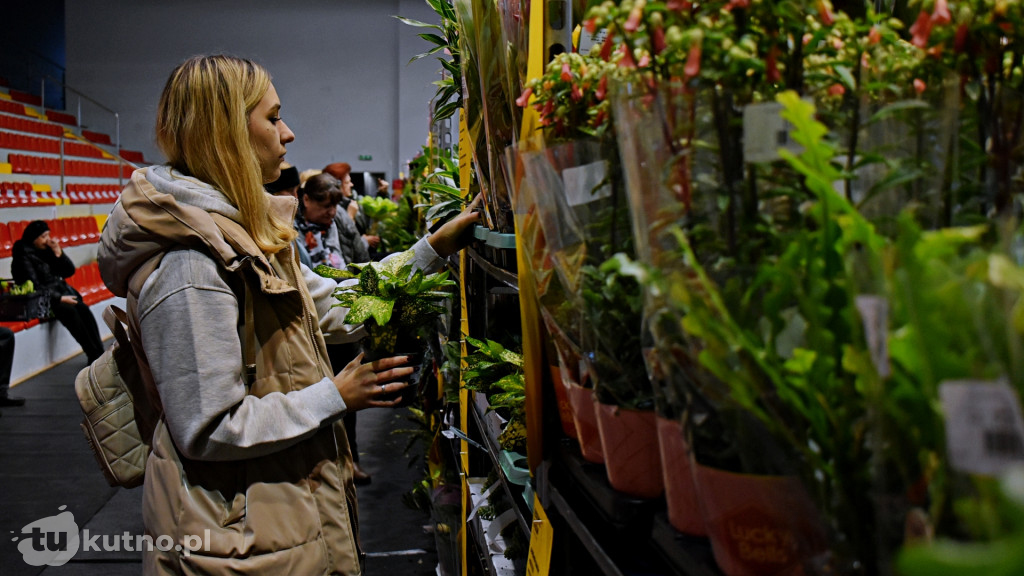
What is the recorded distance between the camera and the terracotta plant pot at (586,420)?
95cm

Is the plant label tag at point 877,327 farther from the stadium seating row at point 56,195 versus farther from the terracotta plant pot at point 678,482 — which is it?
the stadium seating row at point 56,195

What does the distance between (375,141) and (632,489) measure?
1437cm

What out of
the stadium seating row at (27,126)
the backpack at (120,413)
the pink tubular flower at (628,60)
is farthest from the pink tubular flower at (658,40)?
the stadium seating row at (27,126)

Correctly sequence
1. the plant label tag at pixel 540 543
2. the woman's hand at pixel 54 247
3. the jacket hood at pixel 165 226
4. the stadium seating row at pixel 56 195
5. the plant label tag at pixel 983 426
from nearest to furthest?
the plant label tag at pixel 983 426, the plant label tag at pixel 540 543, the jacket hood at pixel 165 226, the woman's hand at pixel 54 247, the stadium seating row at pixel 56 195

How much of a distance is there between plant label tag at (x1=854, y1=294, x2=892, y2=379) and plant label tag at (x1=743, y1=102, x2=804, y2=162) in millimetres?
160

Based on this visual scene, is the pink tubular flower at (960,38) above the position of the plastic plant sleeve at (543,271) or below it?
above

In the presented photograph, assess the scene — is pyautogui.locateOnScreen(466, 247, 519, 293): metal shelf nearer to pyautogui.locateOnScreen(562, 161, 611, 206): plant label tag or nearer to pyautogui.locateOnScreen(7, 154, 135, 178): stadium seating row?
pyautogui.locateOnScreen(562, 161, 611, 206): plant label tag

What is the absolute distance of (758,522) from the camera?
0.63 meters

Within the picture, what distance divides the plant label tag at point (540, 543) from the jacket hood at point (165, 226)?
71cm

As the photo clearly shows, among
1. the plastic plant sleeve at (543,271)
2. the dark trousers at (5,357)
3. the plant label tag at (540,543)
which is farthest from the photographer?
the dark trousers at (5,357)

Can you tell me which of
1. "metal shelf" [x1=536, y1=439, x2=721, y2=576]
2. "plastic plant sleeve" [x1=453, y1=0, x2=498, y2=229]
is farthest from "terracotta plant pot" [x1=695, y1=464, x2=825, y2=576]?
"plastic plant sleeve" [x1=453, y1=0, x2=498, y2=229]

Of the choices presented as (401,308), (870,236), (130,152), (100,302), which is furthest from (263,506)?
(130,152)

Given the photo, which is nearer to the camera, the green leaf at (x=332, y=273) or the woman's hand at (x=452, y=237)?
the green leaf at (x=332, y=273)

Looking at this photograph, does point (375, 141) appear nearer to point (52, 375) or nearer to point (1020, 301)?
point (52, 375)
